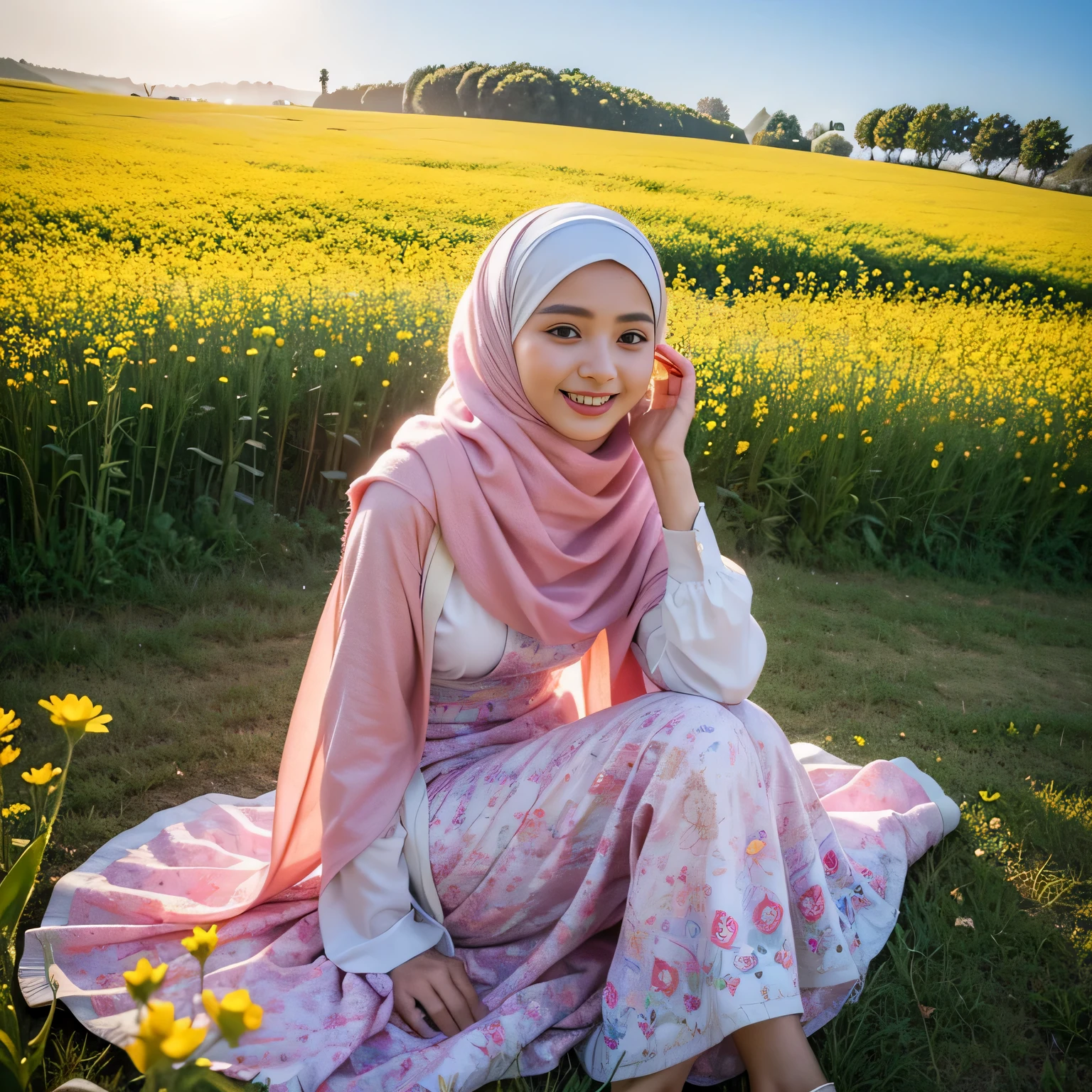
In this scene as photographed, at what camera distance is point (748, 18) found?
4.10 m

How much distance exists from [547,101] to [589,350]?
340 cm

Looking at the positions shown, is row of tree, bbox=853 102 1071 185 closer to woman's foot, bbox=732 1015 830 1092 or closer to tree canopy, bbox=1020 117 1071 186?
tree canopy, bbox=1020 117 1071 186

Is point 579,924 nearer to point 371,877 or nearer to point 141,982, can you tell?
point 371,877

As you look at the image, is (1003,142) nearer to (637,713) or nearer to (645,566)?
(645,566)

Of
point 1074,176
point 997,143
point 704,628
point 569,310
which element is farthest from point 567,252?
point 1074,176

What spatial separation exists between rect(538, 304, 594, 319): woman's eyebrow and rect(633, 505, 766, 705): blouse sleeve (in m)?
0.37

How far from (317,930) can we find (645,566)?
832 millimetres

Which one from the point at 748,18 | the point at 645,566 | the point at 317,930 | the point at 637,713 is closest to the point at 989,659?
the point at 645,566

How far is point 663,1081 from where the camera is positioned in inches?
48.7

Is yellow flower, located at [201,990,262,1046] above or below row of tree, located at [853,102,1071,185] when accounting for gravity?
below

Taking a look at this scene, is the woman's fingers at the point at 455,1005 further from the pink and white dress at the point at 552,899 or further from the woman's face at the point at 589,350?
the woman's face at the point at 589,350

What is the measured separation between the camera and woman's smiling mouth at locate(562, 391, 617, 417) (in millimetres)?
1492

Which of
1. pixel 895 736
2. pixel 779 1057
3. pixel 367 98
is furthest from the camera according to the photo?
pixel 367 98

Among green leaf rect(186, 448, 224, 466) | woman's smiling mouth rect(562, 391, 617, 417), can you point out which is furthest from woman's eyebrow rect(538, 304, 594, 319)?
green leaf rect(186, 448, 224, 466)
